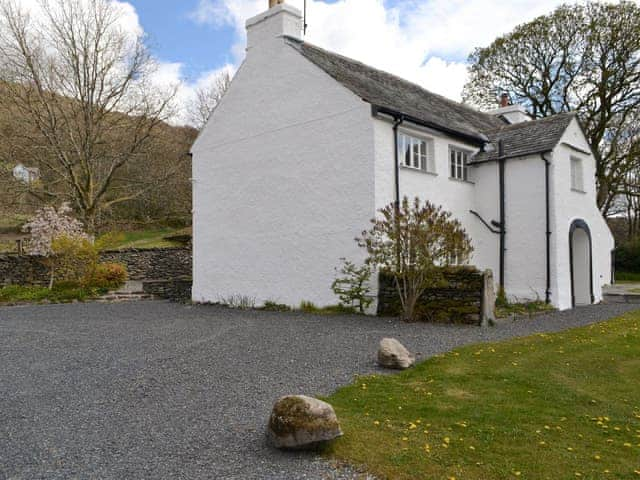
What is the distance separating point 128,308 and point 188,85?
15875 millimetres

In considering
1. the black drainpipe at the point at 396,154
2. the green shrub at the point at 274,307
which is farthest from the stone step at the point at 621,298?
the green shrub at the point at 274,307

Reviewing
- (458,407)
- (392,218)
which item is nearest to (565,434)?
(458,407)

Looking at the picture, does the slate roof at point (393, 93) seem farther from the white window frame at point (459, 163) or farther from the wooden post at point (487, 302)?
the wooden post at point (487, 302)

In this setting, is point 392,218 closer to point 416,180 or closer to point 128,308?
point 416,180

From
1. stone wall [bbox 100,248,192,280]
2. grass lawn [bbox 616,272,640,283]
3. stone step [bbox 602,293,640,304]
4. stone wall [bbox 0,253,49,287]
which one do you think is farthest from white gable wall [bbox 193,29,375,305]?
grass lawn [bbox 616,272,640,283]

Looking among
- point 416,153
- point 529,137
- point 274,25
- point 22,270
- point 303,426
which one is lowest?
point 303,426

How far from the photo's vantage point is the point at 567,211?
1432 cm

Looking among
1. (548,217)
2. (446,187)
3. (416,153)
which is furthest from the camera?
(446,187)

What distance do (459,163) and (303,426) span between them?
1268 cm

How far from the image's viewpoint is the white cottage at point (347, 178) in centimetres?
1262

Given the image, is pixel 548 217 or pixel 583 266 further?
pixel 583 266

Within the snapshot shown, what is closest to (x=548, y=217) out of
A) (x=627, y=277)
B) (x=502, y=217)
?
(x=502, y=217)

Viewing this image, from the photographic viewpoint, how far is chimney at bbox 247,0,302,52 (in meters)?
14.2

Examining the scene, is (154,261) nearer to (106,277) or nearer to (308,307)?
(106,277)
